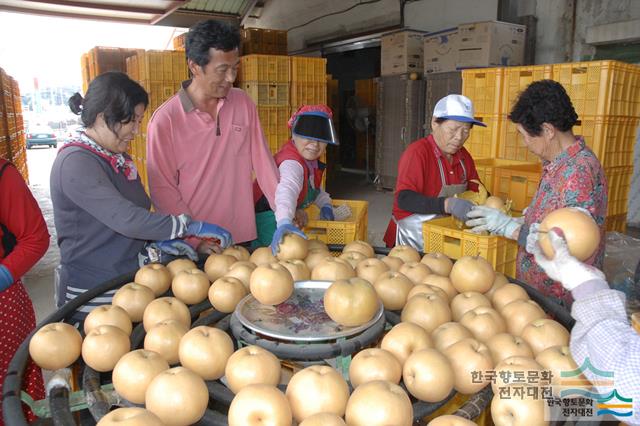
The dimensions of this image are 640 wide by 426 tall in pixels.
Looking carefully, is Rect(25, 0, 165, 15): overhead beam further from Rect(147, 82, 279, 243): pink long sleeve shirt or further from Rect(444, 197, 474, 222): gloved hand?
Rect(444, 197, 474, 222): gloved hand

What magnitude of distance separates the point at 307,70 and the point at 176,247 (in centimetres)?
631

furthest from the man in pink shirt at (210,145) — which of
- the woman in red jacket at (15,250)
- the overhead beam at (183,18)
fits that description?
the overhead beam at (183,18)

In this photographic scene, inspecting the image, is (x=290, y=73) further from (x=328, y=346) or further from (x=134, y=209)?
(x=328, y=346)

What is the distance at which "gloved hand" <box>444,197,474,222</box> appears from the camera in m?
2.73

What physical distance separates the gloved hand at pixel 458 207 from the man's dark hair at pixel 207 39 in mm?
1469

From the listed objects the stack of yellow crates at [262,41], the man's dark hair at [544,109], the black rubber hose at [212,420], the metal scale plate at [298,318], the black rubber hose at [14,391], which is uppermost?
the stack of yellow crates at [262,41]

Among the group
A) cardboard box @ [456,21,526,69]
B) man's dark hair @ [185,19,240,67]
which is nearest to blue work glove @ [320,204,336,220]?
man's dark hair @ [185,19,240,67]

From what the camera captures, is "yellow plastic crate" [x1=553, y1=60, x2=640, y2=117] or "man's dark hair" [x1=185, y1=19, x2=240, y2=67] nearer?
"man's dark hair" [x1=185, y1=19, x2=240, y2=67]

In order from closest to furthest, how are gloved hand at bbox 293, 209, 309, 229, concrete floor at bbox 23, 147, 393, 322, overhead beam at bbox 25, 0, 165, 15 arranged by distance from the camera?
gloved hand at bbox 293, 209, 309, 229 < concrete floor at bbox 23, 147, 393, 322 < overhead beam at bbox 25, 0, 165, 15

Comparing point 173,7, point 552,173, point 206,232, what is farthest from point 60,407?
point 173,7

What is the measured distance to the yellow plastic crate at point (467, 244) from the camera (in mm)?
2488

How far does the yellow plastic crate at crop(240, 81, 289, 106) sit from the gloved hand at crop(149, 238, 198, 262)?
566cm

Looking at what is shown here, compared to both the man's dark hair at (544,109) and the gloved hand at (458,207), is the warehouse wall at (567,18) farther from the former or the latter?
the gloved hand at (458,207)

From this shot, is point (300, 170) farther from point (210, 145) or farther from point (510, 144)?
point (510, 144)
